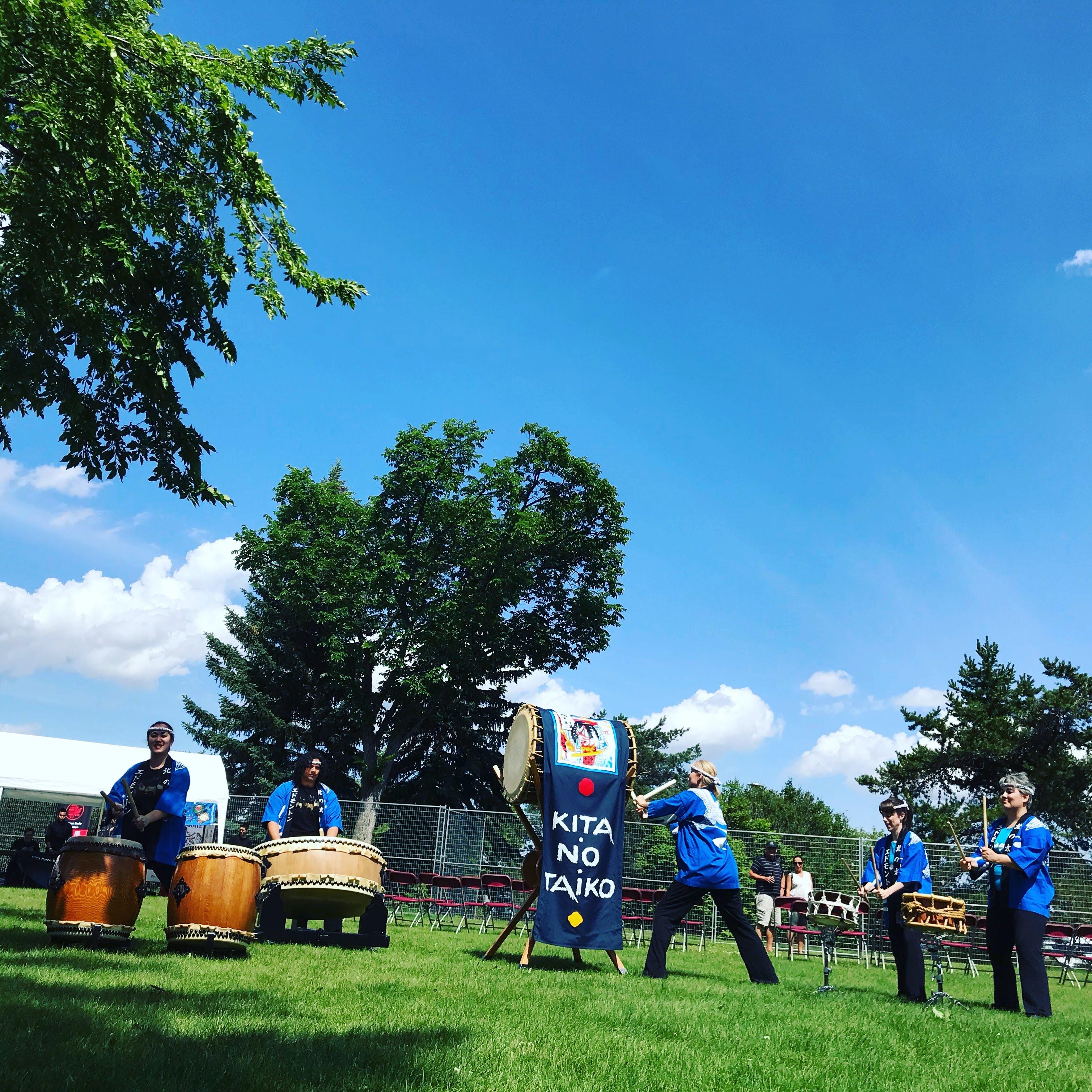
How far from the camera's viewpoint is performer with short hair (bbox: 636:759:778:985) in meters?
8.77

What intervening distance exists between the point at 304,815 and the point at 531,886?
238 cm

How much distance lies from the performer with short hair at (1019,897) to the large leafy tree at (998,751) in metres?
24.8

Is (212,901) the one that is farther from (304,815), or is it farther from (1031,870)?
(1031,870)

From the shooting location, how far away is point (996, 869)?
338 inches

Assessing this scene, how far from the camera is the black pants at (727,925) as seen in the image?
872 centimetres

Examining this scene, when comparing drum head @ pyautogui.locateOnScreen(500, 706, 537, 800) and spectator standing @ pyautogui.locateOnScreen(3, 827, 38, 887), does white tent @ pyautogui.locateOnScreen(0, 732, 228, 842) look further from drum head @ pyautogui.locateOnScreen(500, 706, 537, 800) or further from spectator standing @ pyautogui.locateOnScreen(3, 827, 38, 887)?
drum head @ pyautogui.locateOnScreen(500, 706, 537, 800)

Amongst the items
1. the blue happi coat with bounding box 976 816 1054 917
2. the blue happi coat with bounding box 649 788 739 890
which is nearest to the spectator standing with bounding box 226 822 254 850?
the blue happi coat with bounding box 649 788 739 890

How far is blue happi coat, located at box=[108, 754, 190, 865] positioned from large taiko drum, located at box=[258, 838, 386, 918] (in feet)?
2.81

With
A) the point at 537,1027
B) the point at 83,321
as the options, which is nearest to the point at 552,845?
the point at 537,1027

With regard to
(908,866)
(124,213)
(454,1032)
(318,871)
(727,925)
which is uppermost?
(124,213)

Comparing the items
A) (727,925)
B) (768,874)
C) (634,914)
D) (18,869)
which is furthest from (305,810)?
(18,869)

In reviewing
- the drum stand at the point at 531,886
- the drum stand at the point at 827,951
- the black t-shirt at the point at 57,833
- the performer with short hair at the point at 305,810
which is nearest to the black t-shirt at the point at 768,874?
the drum stand at the point at 827,951

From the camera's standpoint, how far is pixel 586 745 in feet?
30.9

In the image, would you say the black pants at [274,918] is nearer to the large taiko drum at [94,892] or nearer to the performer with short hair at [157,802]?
the performer with short hair at [157,802]
